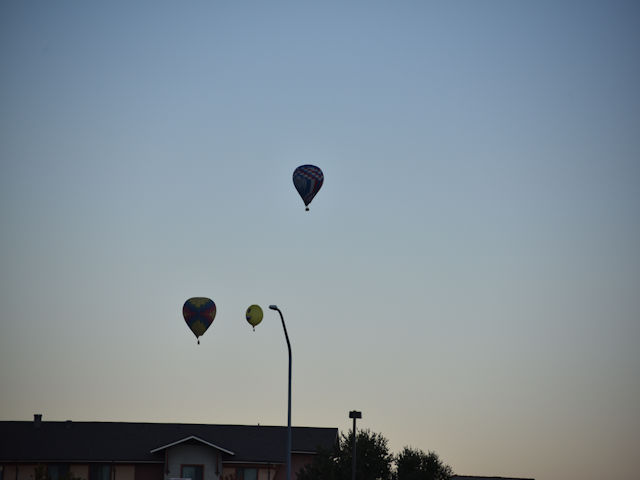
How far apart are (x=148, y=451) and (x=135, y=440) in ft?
7.38

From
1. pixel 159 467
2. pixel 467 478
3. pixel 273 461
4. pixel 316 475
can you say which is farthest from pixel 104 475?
pixel 467 478

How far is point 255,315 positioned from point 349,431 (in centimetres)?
999

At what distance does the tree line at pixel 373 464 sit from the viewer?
58.0 metres

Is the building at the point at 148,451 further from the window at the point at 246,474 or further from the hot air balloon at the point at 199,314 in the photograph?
the hot air balloon at the point at 199,314

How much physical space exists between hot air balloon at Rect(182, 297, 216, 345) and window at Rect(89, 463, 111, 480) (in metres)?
11.2

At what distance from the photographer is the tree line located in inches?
2285

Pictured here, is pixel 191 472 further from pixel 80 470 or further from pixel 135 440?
→ pixel 80 470

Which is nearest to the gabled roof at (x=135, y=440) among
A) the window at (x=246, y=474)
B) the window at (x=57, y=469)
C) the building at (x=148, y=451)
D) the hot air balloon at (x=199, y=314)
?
the building at (x=148, y=451)

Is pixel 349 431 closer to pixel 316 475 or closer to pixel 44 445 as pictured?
pixel 316 475

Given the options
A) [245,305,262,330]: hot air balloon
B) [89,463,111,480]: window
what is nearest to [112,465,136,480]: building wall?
[89,463,111,480]: window

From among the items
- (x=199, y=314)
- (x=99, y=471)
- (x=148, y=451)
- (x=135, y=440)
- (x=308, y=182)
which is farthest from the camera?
(x=135, y=440)

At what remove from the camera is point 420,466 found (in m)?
58.9

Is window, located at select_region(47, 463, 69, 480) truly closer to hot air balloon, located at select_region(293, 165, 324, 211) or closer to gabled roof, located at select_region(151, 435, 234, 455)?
gabled roof, located at select_region(151, 435, 234, 455)

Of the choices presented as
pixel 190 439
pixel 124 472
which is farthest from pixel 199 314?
pixel 124 472
